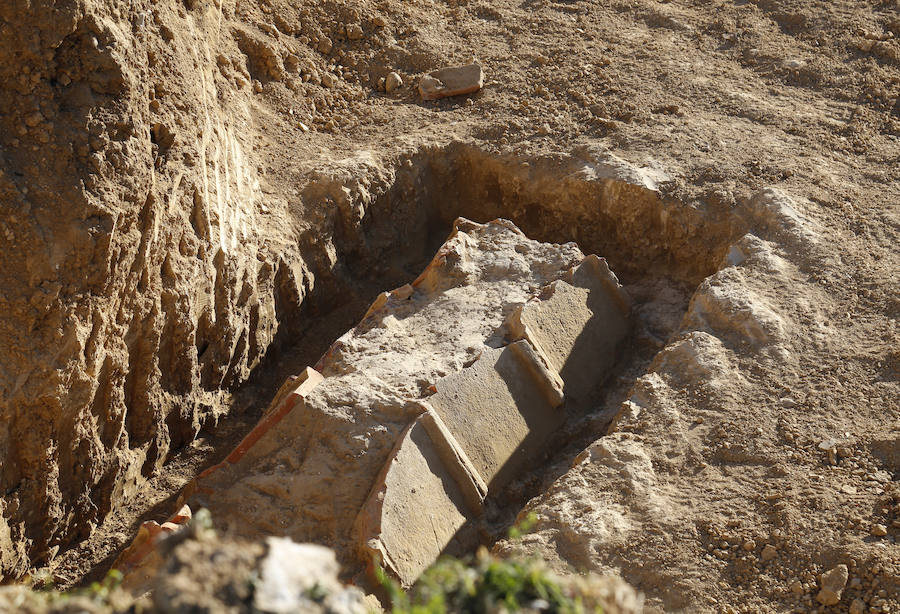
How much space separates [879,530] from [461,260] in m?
2.79

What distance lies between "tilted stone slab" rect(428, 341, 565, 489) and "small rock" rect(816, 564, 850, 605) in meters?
1.65

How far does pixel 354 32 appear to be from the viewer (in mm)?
7148

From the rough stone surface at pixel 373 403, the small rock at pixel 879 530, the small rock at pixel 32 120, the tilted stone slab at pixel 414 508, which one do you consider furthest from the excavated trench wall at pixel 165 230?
the small rock at pixel 879 530

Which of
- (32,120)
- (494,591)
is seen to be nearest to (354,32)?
(32,120)

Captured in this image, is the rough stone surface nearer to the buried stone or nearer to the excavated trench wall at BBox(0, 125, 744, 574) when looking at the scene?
the buried stone

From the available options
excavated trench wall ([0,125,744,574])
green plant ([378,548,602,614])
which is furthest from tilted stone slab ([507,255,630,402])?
green plant ([378,548,602,614])

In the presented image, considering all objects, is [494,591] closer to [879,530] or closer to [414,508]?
[414,508]

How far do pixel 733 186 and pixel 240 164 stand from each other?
334 cm

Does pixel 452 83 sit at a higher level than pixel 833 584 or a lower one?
higher

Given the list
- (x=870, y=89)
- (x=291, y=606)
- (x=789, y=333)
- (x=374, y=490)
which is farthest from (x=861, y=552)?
(x=870, y=89)

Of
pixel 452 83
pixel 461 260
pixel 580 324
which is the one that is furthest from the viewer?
pixel 452 83

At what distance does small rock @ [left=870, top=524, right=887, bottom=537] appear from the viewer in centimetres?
375

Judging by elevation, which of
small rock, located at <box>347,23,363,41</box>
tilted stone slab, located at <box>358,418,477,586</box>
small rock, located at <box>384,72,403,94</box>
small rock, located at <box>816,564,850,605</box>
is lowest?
tilted stone slab, located at <box>358,418,477,586</box>

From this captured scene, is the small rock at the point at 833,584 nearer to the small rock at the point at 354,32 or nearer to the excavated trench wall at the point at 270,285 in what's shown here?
the excavated trench wall at the point at 270,285
